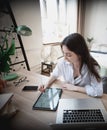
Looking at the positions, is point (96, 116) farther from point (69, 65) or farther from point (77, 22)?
point (77, 22)

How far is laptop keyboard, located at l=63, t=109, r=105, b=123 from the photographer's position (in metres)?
0.66

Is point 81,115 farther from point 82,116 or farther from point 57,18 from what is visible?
point 57,18

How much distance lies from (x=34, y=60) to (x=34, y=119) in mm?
1994

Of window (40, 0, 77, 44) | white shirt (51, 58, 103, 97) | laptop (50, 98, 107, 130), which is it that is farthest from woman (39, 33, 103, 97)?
window (40, 0, 77, 44)

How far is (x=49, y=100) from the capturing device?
35.0 inches

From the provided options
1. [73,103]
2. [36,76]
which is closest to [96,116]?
[73,103]

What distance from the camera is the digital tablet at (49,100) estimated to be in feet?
2.65

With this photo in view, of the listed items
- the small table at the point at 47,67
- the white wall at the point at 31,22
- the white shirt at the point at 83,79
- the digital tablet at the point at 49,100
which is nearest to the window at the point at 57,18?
the white wall at the point at 31,22

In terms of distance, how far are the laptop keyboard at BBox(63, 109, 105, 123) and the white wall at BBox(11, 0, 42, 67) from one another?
5.84 feet

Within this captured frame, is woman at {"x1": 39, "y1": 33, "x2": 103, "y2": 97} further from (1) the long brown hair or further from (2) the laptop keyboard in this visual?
(2) the laptop keyboard

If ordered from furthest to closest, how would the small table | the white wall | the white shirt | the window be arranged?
the window → the small table → the white wall → the white shirt

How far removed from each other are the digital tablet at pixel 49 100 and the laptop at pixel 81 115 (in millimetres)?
41

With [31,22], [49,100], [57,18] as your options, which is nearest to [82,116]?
[49,100]

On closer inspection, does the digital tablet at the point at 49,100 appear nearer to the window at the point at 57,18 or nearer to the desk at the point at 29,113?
the desk at the point at 29,113
